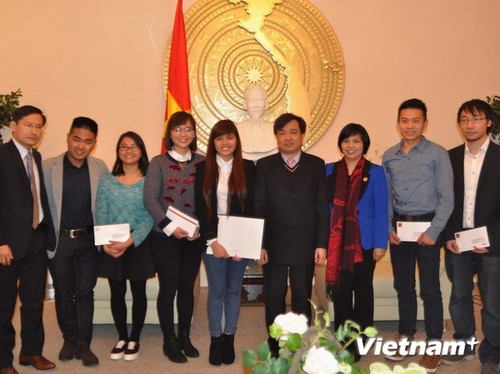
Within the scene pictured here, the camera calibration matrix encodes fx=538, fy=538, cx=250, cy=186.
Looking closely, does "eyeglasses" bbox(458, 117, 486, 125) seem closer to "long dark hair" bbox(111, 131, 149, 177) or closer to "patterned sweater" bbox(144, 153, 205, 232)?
"patterned sweater" bbox(144, 153, 205, 232)

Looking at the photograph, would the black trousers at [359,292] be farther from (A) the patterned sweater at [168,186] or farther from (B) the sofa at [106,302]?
(B) the sofa at [106,302]

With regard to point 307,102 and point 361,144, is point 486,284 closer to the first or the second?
point 361,144

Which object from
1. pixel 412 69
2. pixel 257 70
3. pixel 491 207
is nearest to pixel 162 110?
pixel 257 70

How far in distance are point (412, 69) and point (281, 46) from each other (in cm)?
135

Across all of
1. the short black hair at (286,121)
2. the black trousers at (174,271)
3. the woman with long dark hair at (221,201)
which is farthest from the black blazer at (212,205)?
the short black hair at (286,121)

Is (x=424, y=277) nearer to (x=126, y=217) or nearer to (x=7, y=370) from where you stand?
(x=126, y=217)

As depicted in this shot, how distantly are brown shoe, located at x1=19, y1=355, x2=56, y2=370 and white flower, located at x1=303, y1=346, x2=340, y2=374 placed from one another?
267 cm

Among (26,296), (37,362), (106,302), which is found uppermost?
(26,296)

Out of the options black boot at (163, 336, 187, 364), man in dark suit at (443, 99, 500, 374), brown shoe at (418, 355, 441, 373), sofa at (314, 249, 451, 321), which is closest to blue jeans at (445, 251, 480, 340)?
man in dark suit at (443, 99, 500, 374)

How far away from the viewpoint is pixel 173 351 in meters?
3.28

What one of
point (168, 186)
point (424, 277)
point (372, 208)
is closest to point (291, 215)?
point (372, 208)

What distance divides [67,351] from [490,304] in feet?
8.25

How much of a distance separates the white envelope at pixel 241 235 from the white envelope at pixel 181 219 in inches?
6.3

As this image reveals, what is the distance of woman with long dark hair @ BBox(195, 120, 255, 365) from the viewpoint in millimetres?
3055
